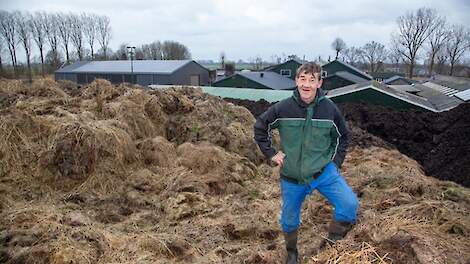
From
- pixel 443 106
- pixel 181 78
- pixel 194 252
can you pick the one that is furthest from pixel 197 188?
pixel 181 78

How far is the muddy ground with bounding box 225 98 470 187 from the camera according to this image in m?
6.34

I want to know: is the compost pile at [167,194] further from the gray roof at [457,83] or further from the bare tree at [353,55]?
the bare tree at [353,55]

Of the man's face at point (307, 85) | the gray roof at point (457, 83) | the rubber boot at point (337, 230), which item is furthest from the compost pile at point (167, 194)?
the gray roof at point (457, 83)

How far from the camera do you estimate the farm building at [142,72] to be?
106ft

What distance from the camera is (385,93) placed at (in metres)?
12.8

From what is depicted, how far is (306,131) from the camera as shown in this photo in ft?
7.85

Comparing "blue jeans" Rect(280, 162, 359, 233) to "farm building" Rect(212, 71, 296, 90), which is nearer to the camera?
"blue jeans" Rect(280, 162, 359, 233)

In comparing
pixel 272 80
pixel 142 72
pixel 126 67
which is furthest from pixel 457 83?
pixel 126 67

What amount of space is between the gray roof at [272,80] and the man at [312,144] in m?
23.4

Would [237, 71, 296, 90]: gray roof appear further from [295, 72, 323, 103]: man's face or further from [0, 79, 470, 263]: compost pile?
[295, 72, 323, 103]: man's face

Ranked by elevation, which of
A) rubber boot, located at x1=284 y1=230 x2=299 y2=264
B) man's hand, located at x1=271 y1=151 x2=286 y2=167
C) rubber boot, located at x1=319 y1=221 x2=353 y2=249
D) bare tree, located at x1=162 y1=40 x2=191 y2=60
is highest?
bare tree, located at x1=162 y1=40 x2=191 y2=60

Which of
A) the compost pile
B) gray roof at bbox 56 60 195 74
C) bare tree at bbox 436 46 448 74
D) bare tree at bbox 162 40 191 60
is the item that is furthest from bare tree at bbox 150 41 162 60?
the compost pile

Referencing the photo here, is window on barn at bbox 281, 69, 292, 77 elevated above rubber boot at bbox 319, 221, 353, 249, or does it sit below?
above

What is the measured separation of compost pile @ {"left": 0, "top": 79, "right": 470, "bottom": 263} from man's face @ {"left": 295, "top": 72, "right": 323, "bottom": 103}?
1086 millimetres
